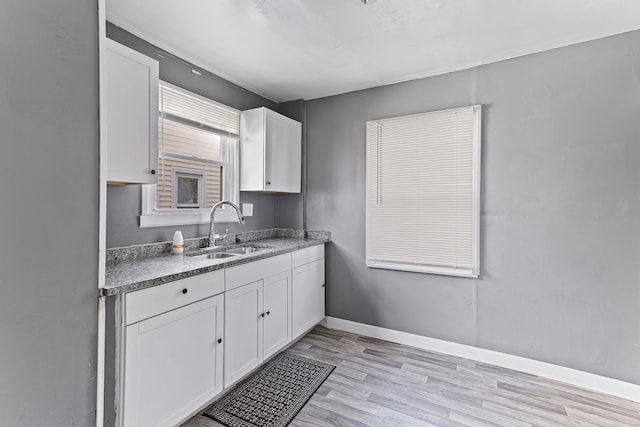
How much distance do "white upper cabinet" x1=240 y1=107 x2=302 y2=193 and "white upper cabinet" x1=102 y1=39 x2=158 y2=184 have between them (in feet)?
3.45

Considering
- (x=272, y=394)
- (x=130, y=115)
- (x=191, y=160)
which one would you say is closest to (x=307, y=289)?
(x=272, y=394)

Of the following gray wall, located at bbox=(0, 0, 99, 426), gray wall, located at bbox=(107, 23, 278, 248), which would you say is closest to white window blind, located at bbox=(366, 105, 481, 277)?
gray wall, located at bbox=(107, 23, 278, 248)

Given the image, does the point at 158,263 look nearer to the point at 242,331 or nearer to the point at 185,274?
the point at 185,274

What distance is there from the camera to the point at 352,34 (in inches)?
82.9

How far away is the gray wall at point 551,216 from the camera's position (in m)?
2.10

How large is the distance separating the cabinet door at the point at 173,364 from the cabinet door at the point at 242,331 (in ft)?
0.22

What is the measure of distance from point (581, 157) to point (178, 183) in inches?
120

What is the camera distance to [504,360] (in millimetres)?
2449

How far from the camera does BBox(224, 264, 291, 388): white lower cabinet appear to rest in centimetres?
201

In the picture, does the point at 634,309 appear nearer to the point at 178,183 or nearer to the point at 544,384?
the point at 544,384

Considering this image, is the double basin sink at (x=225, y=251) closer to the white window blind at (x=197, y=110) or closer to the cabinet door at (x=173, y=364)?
the cabinet door at (x=173, y=364)

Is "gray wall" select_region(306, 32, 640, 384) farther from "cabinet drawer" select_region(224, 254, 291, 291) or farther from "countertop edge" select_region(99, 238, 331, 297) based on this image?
"countertop edge" select_region(99, 238, 331, 297)

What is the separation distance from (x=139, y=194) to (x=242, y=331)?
3.91 feet

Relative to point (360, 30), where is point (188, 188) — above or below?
below
